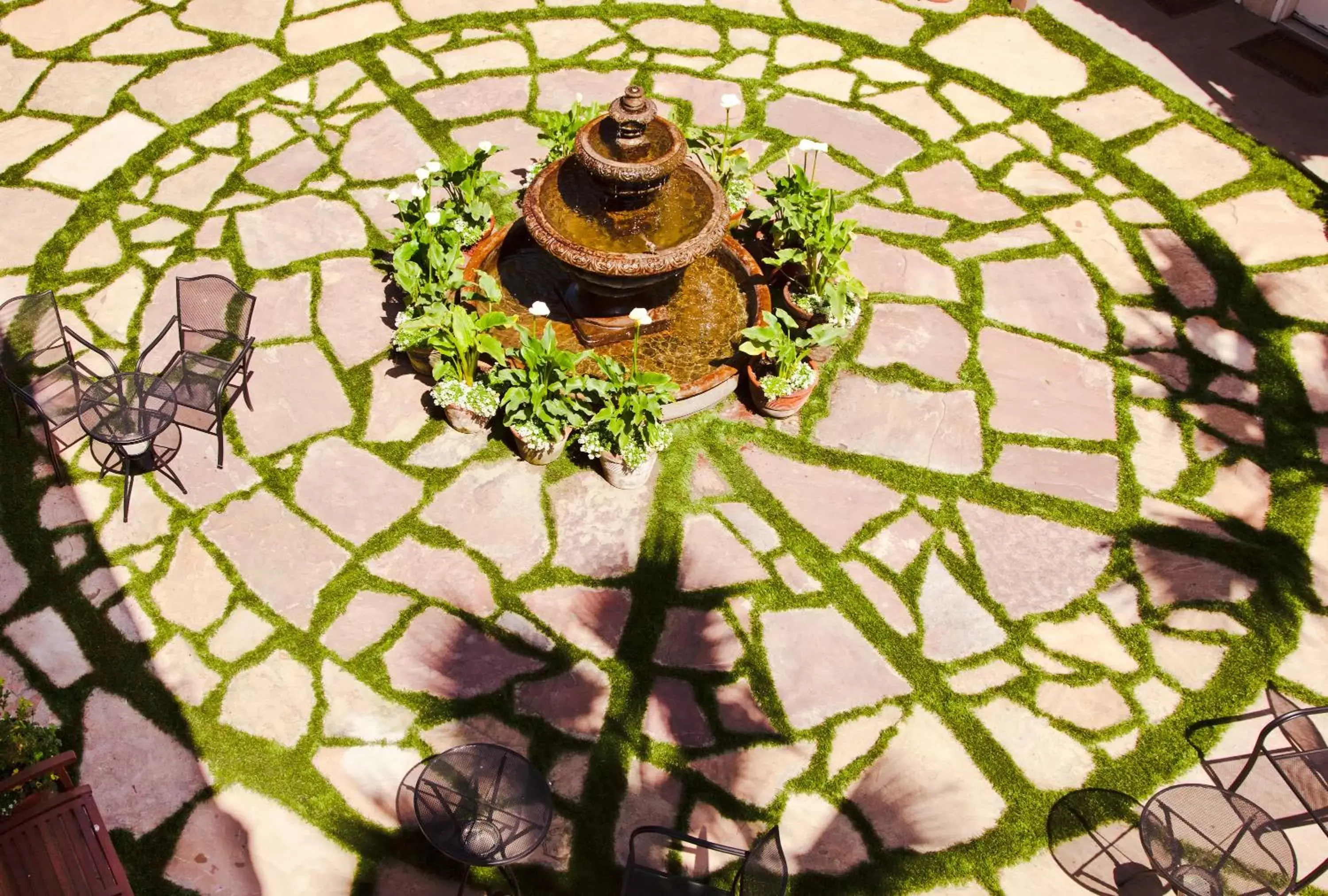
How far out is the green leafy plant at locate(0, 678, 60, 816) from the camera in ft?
13.8

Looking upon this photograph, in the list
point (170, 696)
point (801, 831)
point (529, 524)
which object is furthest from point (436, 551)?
point (801, 831)

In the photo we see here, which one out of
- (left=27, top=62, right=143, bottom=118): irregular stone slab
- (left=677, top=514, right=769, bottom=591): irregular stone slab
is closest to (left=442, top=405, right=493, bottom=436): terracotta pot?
(left=677, top=514, right=769, bottom=591): irregular stone slab

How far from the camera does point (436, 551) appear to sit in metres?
5.42

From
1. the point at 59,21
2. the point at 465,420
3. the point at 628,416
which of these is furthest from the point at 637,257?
the point at 59,21

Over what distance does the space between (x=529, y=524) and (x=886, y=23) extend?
5.72 metres

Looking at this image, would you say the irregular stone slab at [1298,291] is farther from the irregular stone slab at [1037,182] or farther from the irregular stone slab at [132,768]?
the irregular stone slab at [132,768]

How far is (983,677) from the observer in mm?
5102

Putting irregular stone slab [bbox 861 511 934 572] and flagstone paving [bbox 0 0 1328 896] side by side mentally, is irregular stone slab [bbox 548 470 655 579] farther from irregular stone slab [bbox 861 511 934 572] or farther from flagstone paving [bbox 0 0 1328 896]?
irregular stone slab [bbox 861 511 934 572]

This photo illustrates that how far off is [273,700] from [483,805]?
1318 millimetres

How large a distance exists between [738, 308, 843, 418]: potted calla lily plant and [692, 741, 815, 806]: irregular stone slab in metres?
1.97

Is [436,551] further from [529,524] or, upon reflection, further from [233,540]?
[233,540]

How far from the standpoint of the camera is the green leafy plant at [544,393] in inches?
212

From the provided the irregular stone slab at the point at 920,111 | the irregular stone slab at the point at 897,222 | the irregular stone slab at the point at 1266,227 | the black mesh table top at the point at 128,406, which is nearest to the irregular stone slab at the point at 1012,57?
the irregular stone slab at the point at 920,111

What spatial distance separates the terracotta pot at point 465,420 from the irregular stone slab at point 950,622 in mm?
2626
